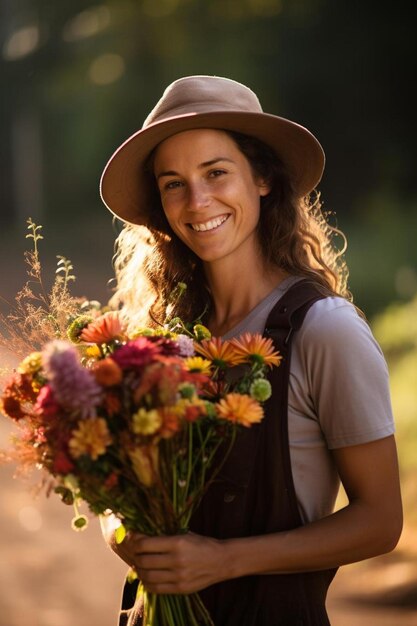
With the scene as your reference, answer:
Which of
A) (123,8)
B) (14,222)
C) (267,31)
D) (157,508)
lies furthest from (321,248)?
(14,222)

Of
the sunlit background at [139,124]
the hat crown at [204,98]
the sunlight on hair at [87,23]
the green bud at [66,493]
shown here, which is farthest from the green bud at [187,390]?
the sunlight on hair at [87,23]

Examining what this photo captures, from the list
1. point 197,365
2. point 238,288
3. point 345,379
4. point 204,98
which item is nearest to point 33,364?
point 197,365

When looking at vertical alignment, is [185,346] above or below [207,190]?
below

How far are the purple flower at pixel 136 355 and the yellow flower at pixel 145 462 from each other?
15cm

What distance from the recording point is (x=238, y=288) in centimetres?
251

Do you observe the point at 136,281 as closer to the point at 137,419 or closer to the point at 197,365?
the point at 197,365

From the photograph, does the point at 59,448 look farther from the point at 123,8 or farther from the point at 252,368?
the point at 123,8

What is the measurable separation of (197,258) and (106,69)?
15.1 meters

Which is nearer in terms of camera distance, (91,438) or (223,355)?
(91,438)

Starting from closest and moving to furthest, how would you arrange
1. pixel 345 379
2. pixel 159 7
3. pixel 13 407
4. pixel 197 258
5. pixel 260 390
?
pixel 260 390, pixel 13 407, pixel 345 379, pixel 197 258, pixel 159 7

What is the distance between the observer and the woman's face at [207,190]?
240 cm

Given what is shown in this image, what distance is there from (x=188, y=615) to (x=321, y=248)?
1126 millimetres

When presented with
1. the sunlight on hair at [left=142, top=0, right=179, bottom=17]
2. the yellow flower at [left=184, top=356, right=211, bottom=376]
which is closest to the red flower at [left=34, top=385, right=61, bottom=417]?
the yellow flower at [left=184, top=356, right=211, bottom=376]

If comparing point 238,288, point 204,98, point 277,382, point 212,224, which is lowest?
point 277,382
